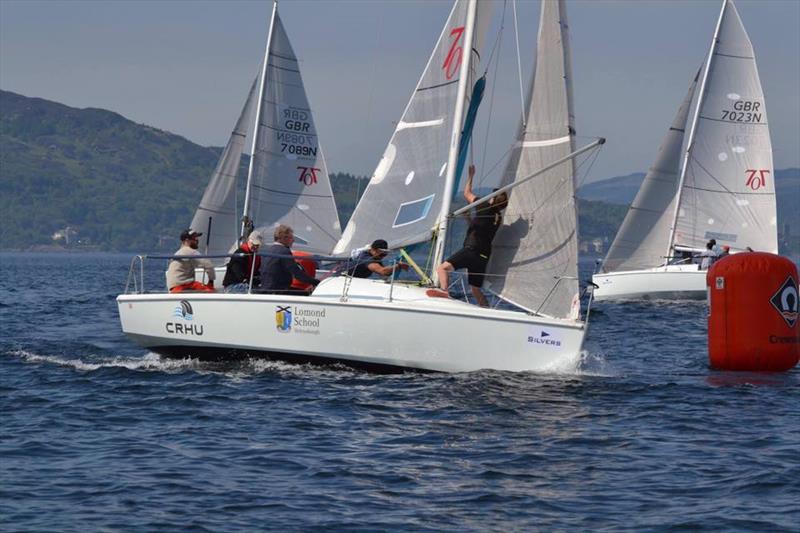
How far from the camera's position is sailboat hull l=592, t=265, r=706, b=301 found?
3638 cm

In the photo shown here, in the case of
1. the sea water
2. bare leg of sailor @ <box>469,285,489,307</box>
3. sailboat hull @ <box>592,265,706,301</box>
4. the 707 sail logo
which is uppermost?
the 707 sail logo

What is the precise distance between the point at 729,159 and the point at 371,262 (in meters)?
23.2

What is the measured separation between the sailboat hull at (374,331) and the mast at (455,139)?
965 millimetres

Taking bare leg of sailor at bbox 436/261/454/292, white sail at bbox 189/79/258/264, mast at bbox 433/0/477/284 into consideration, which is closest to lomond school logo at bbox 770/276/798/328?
bare leg of sailor at bbox 436/261/454/292

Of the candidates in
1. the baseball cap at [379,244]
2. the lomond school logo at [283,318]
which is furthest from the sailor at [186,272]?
the baseball cap at [379,244]

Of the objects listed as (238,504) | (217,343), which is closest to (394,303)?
(217,343)

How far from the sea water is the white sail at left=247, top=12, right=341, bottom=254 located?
14.0 metres

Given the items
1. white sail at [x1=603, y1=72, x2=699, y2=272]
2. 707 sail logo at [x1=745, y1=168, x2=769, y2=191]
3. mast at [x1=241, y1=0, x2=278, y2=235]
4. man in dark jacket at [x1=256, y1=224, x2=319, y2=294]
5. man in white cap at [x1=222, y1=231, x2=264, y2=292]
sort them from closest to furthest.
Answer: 1. man in dark jacket at [x1=256, y1=224, x2=319, y2=294]
2. man in white cap at [x1=222, y1=231, x2=264, y2=292]
3. mast at [x1=241, y1=0, x2=278, y2=235]
4. 707 sail logo at [x1=745, y1=168, x2=769, y2=191]
5. white sail at [x1=603, y1=72, x2=699, y2=272]

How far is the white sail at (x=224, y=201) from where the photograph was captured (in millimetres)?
32969

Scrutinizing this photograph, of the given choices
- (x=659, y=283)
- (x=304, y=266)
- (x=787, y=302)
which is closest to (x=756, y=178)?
(x=659, y=283)

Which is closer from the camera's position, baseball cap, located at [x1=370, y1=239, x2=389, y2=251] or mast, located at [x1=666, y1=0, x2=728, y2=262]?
baseball cap, located at [x1=370, y1=239, x2=389, y2=251]

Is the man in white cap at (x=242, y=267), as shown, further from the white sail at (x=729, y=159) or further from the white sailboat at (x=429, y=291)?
the white sail at (x=729, y=159)

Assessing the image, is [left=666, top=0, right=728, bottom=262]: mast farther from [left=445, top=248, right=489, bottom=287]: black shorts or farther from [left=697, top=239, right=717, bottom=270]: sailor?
[left=445, top=248, right=489, bottom=287]: black shorts

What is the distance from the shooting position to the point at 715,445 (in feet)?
39.1
